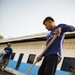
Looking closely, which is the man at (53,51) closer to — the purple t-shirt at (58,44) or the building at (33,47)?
the purple t-shirt at (58,44)

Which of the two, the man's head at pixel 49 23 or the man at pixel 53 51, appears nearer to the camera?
the man at pixel 53 51

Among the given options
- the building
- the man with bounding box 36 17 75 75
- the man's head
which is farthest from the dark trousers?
the building

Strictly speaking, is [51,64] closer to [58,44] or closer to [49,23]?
[58,44]

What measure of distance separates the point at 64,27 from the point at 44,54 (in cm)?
65

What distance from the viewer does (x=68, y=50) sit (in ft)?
38.2

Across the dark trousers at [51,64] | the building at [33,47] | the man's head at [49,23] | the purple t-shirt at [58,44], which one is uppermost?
the building at [33,47]

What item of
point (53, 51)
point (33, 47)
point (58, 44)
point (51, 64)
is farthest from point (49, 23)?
point (33, 47)

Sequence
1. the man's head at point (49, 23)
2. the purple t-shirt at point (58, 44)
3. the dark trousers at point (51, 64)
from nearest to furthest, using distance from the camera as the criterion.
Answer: the dark trousers at point (51, 64)
the purple t-shirt at point (58, 44)
the man's head at point (49, 23)

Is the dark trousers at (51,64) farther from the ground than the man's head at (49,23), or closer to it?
closer to it

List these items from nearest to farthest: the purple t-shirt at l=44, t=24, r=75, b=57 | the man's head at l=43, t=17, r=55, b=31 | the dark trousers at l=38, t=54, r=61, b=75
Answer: the dark trousers at l=38, t=54, r=61, b=75
the purple t-shirt at l=44, t=24, r=75, b=57
the man's head at l=43, t=17, r=55, b=31

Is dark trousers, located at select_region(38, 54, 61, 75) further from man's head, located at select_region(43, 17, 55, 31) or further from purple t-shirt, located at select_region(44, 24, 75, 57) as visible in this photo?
man's head, located at select_region(43, 17, 55, 31)

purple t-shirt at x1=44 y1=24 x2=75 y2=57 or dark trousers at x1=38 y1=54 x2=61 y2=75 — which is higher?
purple t-shirt at x1=44 y1=24 x2=75 y2=57

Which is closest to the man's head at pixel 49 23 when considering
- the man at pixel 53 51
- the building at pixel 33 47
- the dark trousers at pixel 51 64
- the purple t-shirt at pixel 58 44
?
the man at pixel 53 51

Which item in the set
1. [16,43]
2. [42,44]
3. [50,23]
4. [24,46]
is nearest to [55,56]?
[50,23]
